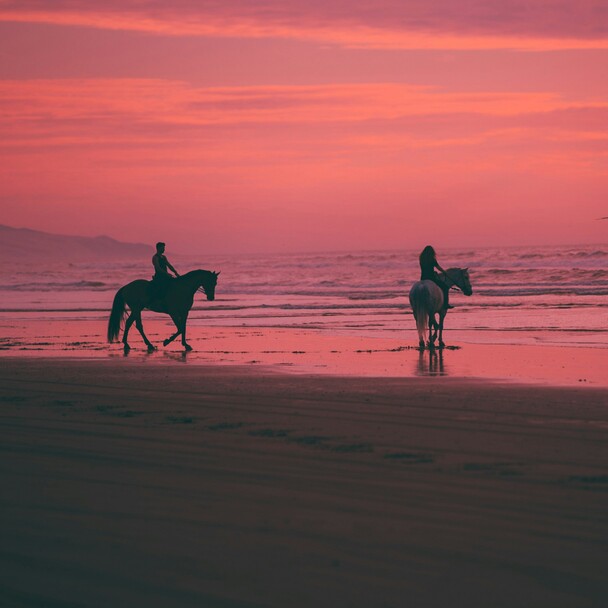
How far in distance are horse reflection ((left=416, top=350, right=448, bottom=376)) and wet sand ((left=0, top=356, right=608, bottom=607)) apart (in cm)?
318

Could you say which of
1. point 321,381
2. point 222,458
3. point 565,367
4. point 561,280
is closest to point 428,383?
point 321,381

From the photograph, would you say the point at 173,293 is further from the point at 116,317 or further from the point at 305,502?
the point at 305,502

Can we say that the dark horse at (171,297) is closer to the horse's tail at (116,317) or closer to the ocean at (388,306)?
the horse's tail at (116,317)

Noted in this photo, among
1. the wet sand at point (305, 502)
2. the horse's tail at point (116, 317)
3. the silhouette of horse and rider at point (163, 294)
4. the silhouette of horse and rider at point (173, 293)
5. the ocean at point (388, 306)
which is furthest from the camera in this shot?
the ocean at point (388, 306)

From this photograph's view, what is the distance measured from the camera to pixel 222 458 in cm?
732

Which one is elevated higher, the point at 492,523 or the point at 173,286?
the point at 173,286

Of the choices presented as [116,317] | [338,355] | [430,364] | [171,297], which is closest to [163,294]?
[171,297]

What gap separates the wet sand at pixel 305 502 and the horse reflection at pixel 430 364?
3.18m

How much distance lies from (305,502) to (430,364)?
958cm

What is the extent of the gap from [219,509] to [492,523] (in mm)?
1491

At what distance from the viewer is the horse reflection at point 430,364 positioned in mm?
13992

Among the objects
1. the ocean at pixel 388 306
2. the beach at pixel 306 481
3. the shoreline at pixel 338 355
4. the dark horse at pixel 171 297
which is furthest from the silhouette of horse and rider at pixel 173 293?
the beach at pixel 306 481

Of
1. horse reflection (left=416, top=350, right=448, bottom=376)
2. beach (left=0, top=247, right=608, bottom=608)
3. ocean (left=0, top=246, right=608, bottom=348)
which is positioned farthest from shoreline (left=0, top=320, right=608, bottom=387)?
ocean (left=0, top=246, right=608, bottom=348)

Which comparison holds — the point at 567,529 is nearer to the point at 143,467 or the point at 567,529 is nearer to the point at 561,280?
the point at 143,467
